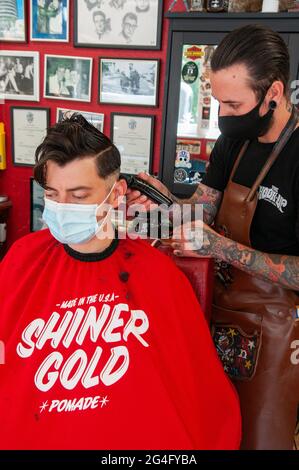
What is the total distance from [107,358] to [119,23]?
228 cm

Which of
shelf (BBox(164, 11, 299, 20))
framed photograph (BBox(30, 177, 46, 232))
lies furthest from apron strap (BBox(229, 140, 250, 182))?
framed photograph (BBox(30, 177, 46, 232))

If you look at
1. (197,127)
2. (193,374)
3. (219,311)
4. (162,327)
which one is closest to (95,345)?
(162,327)

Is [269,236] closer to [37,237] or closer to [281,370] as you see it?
[281,370]

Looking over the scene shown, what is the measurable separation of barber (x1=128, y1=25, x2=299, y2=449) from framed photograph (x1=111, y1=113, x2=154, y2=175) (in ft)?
4.77

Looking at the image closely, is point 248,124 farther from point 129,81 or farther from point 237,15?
point 129,81

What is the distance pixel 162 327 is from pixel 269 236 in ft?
1.59

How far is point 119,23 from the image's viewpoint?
2.64 m

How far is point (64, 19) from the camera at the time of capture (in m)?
2.77

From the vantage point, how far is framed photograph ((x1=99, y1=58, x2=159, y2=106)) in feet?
8.77

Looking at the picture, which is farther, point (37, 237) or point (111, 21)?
point (111, 21)

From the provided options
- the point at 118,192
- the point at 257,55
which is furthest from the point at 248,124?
the point at 118,192

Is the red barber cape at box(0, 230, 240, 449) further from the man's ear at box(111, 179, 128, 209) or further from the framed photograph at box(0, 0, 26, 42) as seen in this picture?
the framed photograph at box(0, 0, 26, 42)

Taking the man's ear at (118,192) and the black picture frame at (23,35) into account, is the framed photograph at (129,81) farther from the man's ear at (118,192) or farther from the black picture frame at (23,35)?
the man's ear at (118,192)

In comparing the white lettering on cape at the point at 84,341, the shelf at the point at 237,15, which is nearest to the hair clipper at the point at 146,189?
the white lettering on cape at the point at 84,341
